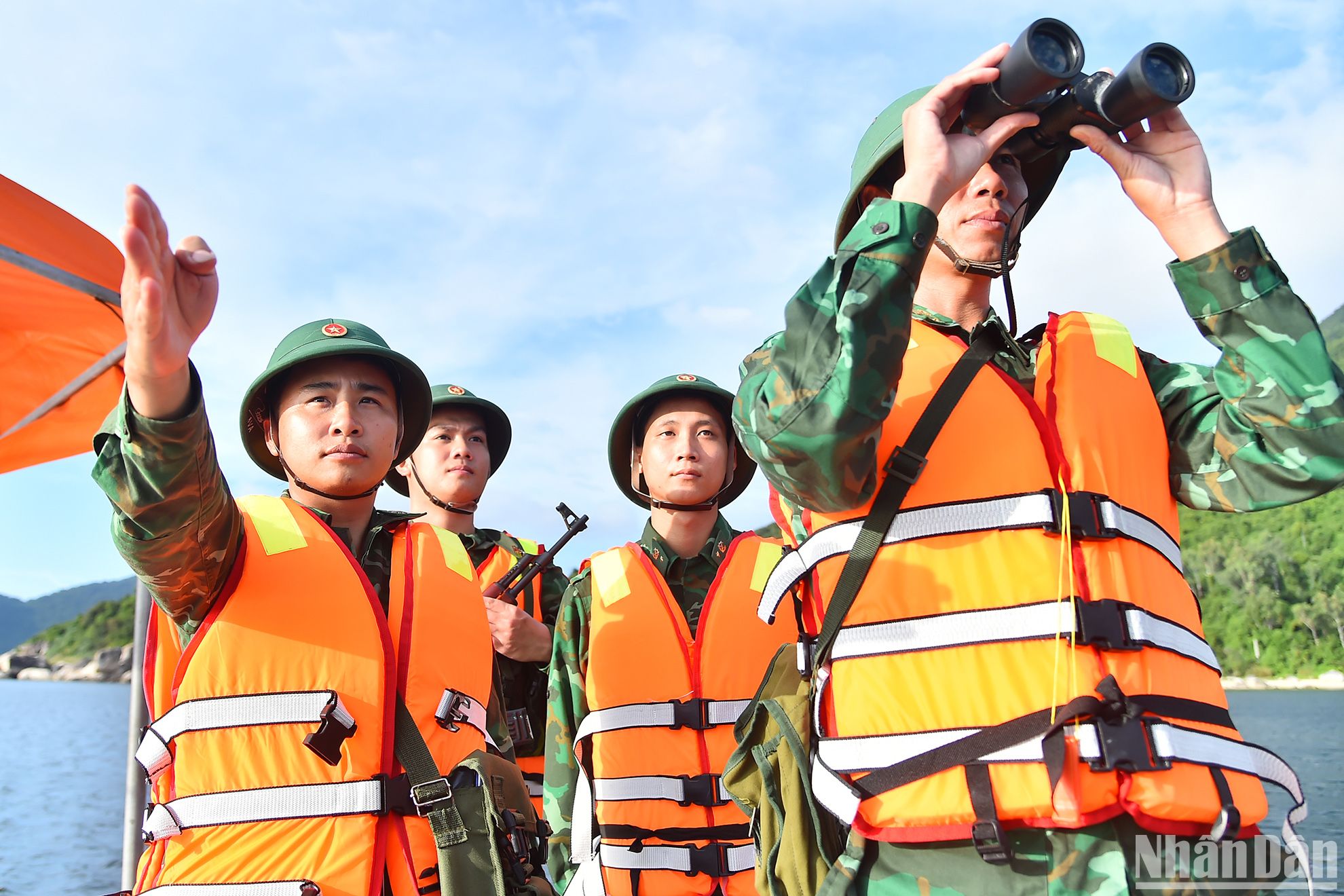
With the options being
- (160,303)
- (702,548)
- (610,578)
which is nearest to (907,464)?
(160,303)

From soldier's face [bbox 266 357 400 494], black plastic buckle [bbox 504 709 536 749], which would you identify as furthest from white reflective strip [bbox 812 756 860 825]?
black plastic buckle [bbox 504 709 536 749]

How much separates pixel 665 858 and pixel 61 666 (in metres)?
187

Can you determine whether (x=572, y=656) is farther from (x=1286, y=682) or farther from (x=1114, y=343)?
(x=1286, y=682)

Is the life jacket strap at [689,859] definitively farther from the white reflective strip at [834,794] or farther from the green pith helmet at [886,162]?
the green pith helmet at [886,162]

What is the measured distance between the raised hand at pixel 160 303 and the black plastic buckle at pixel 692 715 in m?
2.80

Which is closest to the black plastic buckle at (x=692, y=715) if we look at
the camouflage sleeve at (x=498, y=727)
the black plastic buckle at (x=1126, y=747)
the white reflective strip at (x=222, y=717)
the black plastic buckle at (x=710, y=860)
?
the black plastic buckle at (x=710, y=860)

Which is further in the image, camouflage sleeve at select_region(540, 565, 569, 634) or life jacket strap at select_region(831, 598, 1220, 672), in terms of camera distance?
camouflage sleeve at select_region(540, 565, 569, 634)

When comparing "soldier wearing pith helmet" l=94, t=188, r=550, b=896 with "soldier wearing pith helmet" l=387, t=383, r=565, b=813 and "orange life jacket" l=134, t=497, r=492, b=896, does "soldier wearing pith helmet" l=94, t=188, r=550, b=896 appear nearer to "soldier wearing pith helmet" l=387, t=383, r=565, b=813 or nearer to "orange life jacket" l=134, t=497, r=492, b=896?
"orange life jacket" l=134, t=497, r=492, b=896

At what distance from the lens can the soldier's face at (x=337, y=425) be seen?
134 inches

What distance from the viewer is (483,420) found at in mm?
6961

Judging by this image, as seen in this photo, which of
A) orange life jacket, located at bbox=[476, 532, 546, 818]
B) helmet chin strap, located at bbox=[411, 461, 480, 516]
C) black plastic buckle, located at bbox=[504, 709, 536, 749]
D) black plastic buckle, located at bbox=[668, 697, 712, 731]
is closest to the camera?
black plastic buckle, located at bbox=[668, 697, 712, 731]

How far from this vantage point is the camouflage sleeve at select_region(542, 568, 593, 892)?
15.6 feet

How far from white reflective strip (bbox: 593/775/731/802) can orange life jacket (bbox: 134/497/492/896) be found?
4.34ft

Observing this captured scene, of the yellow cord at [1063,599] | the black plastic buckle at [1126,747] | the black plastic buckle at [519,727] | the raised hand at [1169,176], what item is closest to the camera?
the black plastic buckle at [1126,747]
